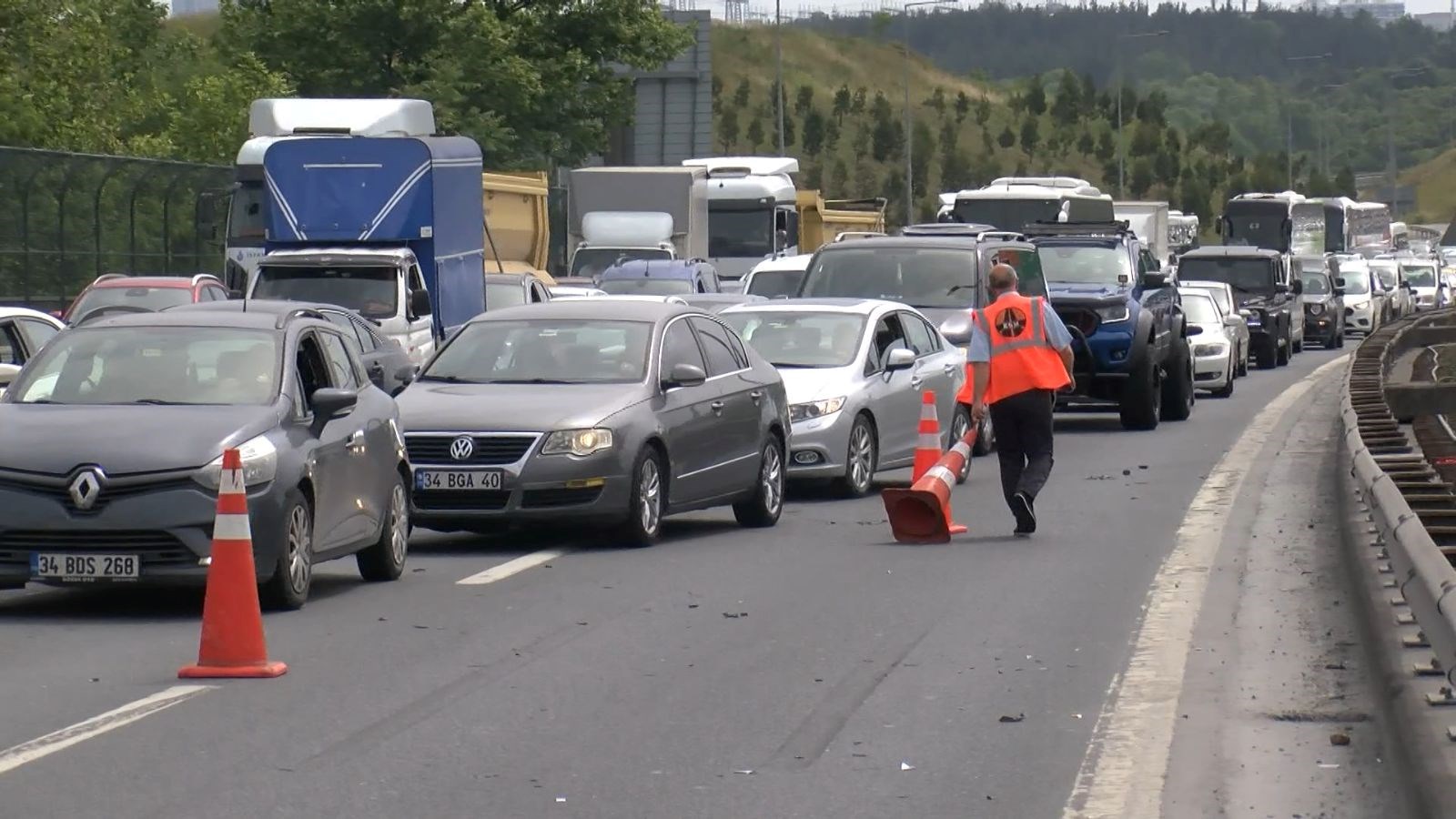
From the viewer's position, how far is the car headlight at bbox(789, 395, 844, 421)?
59.2 feet

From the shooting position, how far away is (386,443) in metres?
12.9

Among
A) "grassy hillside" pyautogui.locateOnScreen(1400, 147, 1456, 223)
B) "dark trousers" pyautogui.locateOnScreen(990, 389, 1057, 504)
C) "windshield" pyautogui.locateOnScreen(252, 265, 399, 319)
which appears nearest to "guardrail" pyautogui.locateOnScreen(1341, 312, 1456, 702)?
"dark trousers" pyautogui.locateOnScreen(990, 389, 1057, 504)

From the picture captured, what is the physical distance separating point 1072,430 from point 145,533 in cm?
1783

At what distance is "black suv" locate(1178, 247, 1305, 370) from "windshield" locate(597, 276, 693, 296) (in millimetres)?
14017

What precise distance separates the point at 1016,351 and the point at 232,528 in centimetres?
698

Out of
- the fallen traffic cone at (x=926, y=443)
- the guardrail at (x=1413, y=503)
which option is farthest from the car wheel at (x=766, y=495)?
the guardrail at (x=1413, y=503)

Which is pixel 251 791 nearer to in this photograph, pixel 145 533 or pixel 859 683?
pixel 859 683

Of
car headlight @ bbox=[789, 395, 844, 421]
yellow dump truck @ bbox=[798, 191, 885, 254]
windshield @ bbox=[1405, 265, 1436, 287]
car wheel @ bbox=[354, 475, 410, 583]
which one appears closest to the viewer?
car wheel @ bbox=[354, 475, 410, 583]

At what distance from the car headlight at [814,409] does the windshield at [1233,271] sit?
28181 millimetres

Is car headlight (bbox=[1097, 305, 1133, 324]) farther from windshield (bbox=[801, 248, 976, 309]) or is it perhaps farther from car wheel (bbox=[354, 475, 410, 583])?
car wheel (bbox=[354, 475, 410, 583])

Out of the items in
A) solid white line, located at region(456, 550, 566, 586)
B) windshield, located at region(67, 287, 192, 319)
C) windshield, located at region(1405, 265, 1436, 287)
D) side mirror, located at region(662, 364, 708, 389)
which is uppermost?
side mirror, located at region(662, 364, 708, 389)

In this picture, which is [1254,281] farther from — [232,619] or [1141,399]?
[232,619]

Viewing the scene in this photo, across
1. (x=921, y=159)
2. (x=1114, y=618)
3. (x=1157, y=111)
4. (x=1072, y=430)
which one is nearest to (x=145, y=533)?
(x=1114, y=618)

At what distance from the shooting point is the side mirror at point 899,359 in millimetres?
18734
